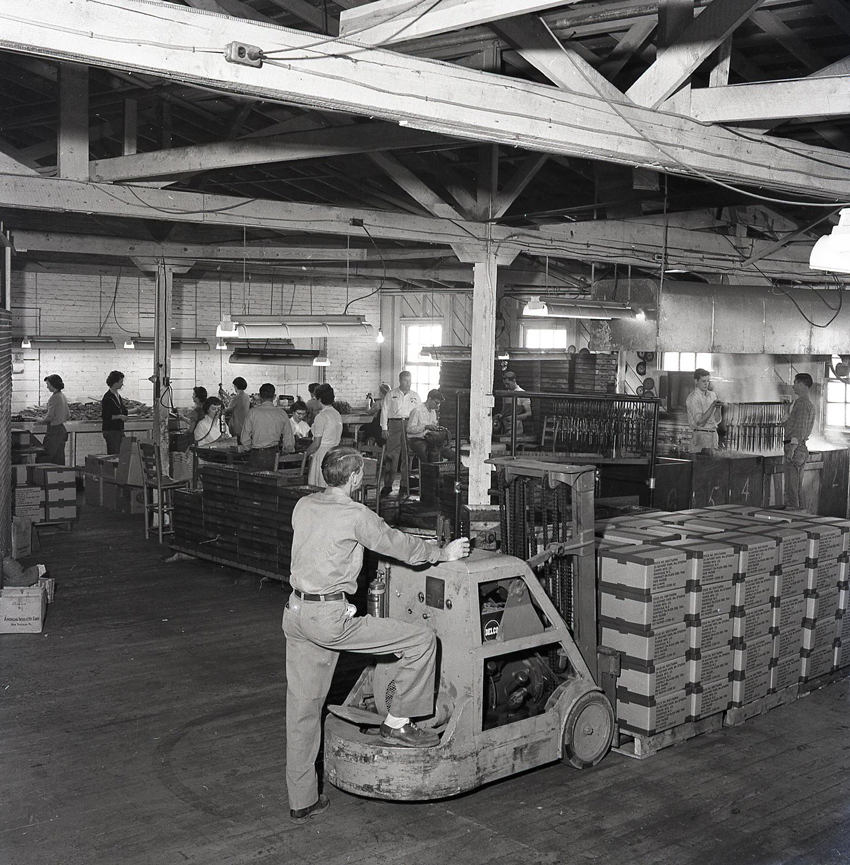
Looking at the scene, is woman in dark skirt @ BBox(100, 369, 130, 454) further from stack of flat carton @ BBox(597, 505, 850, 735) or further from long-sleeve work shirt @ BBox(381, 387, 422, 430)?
stack of flat carton @ BBox(597, 505, 850, 735)

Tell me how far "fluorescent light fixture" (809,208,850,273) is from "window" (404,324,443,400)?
17135 millimetres

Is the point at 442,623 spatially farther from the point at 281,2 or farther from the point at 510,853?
the point at 281,2

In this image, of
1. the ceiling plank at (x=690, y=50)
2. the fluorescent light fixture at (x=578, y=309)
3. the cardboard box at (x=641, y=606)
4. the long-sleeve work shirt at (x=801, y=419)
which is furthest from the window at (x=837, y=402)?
the ceiling plank at (x=690, y=50)

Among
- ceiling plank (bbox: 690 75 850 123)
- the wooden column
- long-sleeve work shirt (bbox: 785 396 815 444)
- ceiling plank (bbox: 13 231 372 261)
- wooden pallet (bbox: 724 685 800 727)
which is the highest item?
ceiling plank (bbox: 13 231 372 261)

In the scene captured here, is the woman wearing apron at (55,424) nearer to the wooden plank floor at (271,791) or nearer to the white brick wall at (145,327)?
the white brick wall at (145,327)

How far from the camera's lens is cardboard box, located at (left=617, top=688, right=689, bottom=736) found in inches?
213

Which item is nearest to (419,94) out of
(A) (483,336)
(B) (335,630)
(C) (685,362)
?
(B) (335,630)

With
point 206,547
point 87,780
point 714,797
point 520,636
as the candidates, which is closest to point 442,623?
point 520,636

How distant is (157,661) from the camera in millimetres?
6973

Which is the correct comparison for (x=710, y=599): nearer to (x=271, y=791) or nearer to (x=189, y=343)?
(x=271, y=791)

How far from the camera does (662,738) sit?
5.52m

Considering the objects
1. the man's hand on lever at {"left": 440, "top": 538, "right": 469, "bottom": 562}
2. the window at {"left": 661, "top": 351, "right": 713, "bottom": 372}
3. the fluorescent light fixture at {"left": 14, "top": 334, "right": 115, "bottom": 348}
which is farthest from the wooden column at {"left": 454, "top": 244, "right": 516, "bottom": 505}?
the fluorescent light fixture at {"left": 14, "top": 334, "right": 115, "bottom": 348}

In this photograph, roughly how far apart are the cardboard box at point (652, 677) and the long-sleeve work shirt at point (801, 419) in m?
6.86

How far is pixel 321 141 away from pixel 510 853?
452 centimetres
